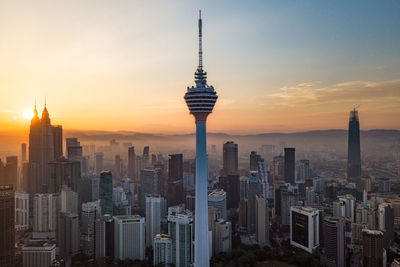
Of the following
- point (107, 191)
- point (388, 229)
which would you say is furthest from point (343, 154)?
point (107, 191)

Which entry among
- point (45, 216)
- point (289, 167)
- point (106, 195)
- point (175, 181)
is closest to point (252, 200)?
point (175, 181)

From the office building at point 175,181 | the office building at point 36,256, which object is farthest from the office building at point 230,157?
the office building at point 36,256

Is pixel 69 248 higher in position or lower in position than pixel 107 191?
lower

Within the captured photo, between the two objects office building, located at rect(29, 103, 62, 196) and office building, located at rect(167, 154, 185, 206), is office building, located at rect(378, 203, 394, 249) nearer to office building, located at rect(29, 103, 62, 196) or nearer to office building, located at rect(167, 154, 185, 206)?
office building, located at rect(167, 154, 185, 206)

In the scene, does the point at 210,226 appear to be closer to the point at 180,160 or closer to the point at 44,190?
the point at 180,160

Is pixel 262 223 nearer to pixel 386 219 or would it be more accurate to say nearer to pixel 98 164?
pixel 386 219

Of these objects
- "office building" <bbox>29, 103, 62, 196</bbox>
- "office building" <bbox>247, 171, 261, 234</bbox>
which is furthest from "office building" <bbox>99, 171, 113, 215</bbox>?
"office building" <bbox>247, 171, 261, 234</bbox>
